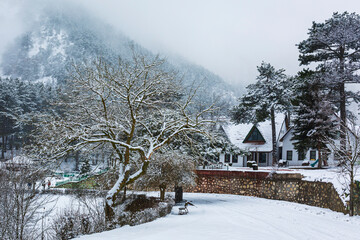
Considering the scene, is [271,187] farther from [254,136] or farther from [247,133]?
[247,133]

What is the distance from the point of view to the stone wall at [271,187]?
18516mm

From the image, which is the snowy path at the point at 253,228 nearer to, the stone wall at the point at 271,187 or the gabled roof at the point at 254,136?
the stone wall at the point at 271,187

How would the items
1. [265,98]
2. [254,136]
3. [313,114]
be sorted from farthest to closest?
[254,136] → [265,98] → [313,114]

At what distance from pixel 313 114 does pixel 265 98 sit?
760cm

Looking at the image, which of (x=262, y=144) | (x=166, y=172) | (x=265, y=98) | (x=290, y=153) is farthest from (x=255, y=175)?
(x=290, y=153)

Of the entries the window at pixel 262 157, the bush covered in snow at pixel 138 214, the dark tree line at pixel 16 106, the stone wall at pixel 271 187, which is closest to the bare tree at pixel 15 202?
the bush covered in snow at pixel 138 214

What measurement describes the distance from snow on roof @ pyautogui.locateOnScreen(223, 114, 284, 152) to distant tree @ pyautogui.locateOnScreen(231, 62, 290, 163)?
5386 mm

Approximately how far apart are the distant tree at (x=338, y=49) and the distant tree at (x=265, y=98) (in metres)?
5.18

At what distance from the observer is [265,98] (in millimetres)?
34062

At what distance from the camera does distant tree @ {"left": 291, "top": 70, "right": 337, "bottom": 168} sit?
2702 cm

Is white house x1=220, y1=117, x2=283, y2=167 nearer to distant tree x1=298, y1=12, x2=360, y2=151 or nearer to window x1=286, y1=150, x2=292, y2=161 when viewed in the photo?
window x1=286, y1=150, x2=292, y2=161

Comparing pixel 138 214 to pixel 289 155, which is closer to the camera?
A: pixel 138 214

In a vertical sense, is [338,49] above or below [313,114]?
above

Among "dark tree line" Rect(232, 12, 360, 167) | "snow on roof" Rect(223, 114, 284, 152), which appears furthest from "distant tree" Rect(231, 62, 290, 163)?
"snow on roof" Rect(223, 114, 284, 152)
